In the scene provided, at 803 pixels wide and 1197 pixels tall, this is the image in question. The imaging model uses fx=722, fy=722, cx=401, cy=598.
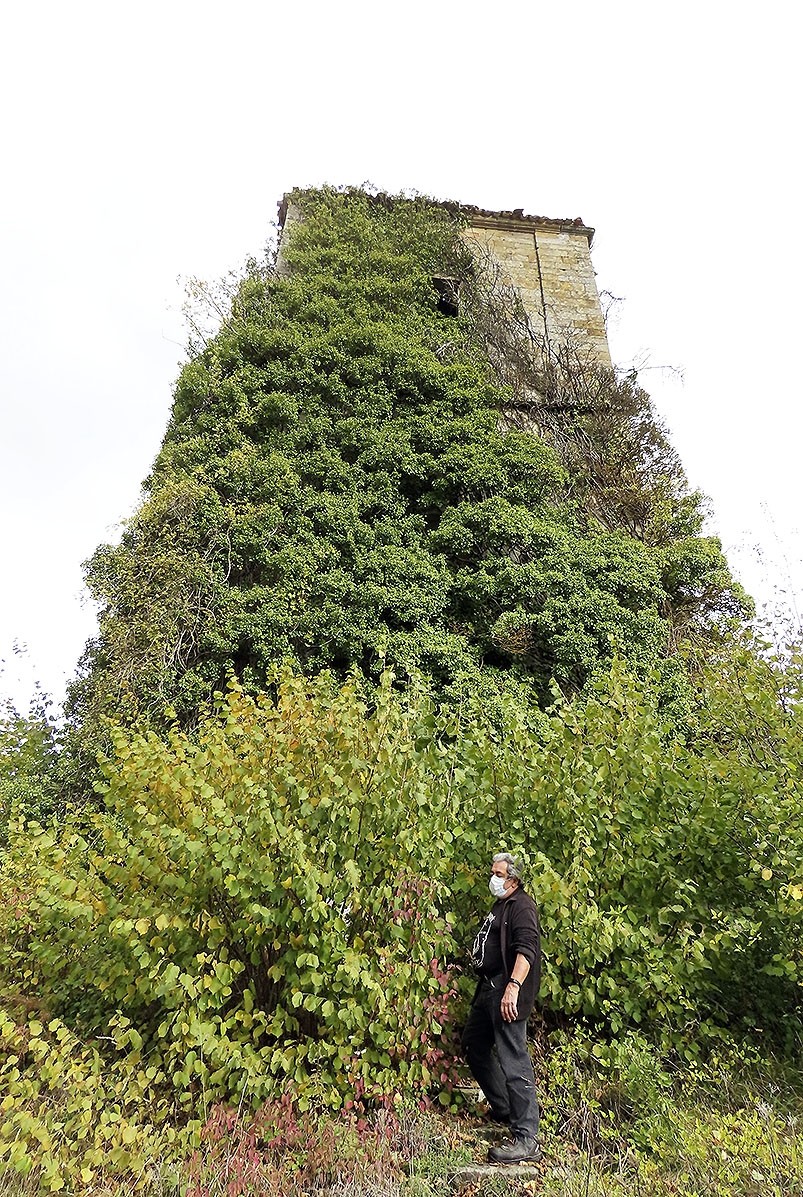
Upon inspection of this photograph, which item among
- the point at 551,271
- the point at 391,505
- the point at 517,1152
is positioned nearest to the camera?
the point at 517,1152

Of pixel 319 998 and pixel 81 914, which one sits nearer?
pixel 319 998

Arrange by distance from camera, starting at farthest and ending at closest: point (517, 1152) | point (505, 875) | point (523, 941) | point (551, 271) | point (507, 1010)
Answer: point (551, 271) → point (505, 875) → point (523, 941) → point (507, 1010) → point (517, 1152)

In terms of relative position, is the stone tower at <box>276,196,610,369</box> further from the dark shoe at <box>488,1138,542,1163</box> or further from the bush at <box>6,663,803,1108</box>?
the dark shoe at <box>488,1138,542,1163</box>

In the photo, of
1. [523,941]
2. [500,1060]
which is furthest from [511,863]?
[500,1060]

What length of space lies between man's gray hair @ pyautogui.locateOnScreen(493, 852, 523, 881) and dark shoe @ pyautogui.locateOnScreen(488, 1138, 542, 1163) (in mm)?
1480

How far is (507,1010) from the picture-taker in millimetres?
4473

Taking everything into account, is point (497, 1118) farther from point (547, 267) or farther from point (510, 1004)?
point (547, 267)

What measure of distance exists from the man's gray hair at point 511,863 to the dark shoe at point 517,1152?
58.3 inches

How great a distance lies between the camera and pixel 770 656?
246 inches

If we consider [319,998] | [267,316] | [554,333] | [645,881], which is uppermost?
[554,333]

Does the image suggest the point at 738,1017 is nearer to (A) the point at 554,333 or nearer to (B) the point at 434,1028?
(B) the point at 434,1028

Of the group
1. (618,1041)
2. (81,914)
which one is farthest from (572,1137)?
(81,914)

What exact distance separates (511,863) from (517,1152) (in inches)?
→ 63.8

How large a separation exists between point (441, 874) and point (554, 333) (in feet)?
46.4
